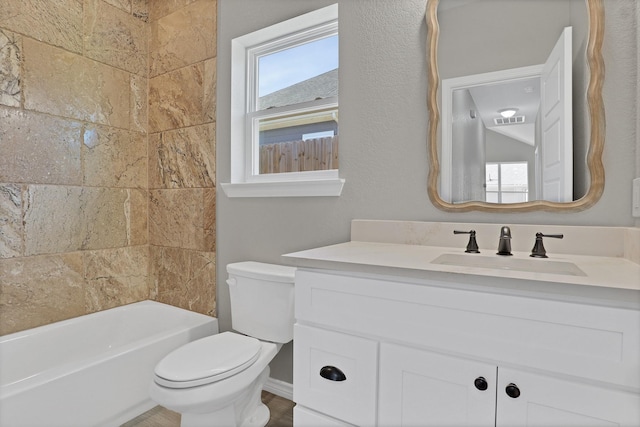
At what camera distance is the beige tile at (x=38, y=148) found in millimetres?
1894

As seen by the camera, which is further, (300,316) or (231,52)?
(231,52)

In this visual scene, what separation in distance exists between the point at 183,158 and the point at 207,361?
1.45 m

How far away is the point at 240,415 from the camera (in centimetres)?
158

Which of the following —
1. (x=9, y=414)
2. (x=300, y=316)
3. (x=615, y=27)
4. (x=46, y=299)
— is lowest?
(x=9, y=414)

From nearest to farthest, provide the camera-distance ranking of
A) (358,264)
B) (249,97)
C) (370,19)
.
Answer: (358,264)
(370,19)
(249,97)

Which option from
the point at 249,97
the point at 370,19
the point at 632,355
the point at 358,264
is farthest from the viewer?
the point at 249,97

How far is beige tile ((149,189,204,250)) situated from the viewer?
2.33m

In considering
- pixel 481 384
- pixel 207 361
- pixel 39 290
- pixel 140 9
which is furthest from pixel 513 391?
pixel 140 9

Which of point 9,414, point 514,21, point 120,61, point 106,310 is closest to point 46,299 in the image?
point 106,310

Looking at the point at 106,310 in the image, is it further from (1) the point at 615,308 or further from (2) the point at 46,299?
(1) the point at 615,308

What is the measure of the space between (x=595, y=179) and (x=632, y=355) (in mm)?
711

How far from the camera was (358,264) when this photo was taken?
1066 millimetres

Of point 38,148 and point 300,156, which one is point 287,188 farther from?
point 38,148

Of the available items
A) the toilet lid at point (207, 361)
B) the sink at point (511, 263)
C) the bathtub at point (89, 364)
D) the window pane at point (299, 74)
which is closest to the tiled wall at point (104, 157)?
the bathtub at point (89, 364)
